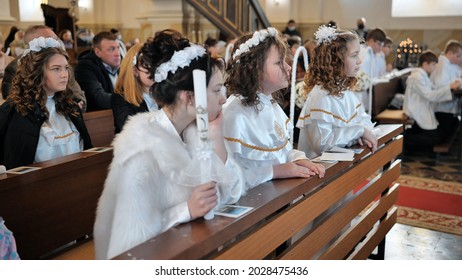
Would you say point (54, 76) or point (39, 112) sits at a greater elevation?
point (54, 76)

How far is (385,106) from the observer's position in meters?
8.07

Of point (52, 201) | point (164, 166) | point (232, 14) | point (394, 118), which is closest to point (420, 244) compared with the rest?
point (52, 201)

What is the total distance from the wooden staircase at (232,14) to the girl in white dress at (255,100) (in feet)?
25.8

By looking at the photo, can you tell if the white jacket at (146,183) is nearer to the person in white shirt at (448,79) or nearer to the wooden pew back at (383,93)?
the wooden pew back at (383,93)

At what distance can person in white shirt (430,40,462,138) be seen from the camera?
7.51 meters

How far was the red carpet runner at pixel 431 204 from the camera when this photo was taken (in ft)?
14.6

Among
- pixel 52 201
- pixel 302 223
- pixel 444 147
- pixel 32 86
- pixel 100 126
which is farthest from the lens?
pixel 444 147

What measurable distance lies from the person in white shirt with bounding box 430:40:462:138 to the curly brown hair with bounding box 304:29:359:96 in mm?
4770

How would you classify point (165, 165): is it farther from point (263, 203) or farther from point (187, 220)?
point (263, 203)

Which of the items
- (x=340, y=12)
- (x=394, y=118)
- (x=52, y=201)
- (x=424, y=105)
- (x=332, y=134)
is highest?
(x=340, y=12)

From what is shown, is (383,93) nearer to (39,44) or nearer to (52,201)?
(39,44)

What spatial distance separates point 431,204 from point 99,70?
347cm

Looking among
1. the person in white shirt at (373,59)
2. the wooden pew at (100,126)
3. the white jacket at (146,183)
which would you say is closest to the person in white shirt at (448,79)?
the person in white shirt at (373,59)

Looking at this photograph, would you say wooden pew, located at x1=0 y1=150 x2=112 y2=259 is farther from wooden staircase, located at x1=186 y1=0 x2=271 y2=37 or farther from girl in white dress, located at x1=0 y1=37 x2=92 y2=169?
wooden staircase, located at x1=186 y1=0 x2=271 y2=37
